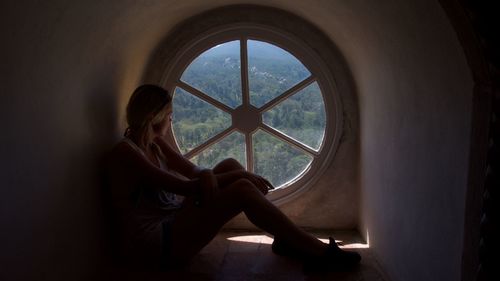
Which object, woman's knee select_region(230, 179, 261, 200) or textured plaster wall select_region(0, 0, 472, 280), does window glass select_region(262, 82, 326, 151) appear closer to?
textured plaster wall select_region(0, 0, 472, 280)

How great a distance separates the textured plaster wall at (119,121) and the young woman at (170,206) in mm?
135

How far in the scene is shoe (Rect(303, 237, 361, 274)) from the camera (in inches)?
102

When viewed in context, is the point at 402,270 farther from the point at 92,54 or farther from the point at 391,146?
the point at 92,54

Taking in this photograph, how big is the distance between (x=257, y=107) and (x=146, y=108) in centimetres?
104

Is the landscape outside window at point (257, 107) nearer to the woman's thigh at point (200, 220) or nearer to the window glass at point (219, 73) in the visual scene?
the window glass at point (219, 73)

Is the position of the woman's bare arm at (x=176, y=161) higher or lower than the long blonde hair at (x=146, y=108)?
lower

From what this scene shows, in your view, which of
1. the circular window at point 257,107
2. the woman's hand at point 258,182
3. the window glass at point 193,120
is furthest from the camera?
the window glass at point 193,120

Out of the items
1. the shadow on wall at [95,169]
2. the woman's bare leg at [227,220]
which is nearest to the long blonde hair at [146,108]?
the shadow on wall at [95,169]

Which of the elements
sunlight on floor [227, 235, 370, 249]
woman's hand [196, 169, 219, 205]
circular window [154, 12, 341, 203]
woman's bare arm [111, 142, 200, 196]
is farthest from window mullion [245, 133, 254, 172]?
woman's bare arm [111, 142, 200, 196]

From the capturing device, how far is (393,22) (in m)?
2.02

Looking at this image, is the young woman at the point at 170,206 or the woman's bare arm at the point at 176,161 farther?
the woman's bare arm at the point at 176,161

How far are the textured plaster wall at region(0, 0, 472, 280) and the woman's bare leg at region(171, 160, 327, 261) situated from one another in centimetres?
37

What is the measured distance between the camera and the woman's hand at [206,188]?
2.53 m

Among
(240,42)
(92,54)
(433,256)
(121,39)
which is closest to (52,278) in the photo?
(92,54)
